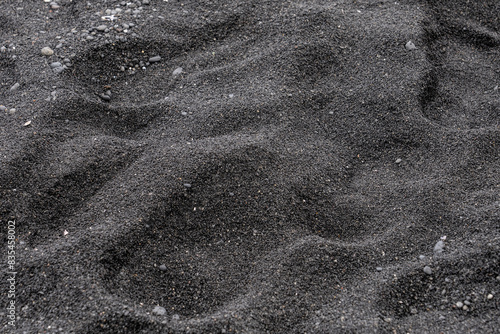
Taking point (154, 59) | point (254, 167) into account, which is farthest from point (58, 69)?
point (254, 167)

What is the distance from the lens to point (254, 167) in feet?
6.77

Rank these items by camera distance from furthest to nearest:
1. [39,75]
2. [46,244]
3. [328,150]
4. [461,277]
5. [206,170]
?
[39,75]
[328,150]
[206,170]
[46,244]
[461,277]

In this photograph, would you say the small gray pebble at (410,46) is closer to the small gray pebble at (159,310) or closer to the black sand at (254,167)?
the black sand at (254,167)

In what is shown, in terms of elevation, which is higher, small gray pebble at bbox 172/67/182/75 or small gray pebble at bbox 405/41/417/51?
small gray pebble at bbox 405/41/417/51

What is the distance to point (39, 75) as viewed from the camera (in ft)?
7.89

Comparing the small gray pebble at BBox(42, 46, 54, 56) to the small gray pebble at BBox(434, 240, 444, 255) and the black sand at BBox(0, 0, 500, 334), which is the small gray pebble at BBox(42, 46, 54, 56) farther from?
the small gray pebble at BBox(434, 240, 444, 255)

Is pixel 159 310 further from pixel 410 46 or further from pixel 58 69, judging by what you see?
pixel 410 46

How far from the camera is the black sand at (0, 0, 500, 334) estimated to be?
1696 mm

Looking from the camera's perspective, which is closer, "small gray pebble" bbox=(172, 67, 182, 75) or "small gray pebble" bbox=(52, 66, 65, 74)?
"small gray pebble" bbox=(52, 66, 65, 74)

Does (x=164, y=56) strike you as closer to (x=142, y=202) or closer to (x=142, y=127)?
(x=142, y=127)

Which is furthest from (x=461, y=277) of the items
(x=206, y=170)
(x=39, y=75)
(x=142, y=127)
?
(x=39, y=75)

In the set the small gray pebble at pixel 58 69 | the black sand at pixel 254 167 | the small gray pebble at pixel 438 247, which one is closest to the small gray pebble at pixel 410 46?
the black sand at pixel 254 167

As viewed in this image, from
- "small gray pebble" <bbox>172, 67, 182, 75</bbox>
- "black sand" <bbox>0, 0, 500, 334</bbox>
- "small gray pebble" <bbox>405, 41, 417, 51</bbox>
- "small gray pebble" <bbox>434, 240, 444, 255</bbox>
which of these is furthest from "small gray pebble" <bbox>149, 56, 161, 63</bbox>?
"small gray pebble" <bbox>434, 240, 444, 255</bbox>

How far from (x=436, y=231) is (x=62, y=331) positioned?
55.7 inches
